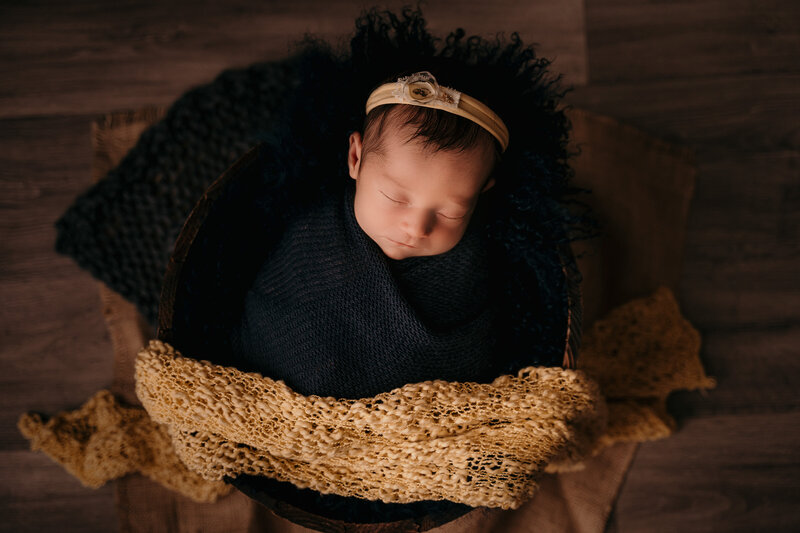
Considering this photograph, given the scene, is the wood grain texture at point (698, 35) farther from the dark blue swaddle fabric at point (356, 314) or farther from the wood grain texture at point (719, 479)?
the wood grain texture at point (719, 479)

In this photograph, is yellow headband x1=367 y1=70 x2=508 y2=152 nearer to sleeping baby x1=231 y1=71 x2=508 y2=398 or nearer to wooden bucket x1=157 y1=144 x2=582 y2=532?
sleeping baby x1=231 y1=71 x2=508 y2=398

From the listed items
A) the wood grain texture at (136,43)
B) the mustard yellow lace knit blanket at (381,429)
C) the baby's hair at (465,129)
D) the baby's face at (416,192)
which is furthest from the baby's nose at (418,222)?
the wood grain texture at (136,43)

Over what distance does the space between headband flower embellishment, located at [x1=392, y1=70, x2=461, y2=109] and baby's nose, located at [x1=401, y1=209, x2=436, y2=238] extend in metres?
0.16

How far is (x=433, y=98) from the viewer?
790 mm

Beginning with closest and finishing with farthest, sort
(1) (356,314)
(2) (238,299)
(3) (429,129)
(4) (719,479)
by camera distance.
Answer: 1. (3) (429,129)
2. (1) (356,314)
3. (2) (238,299)
4. (4) (719,479)

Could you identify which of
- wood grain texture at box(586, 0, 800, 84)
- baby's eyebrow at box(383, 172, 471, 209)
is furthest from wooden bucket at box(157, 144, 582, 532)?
wood grain texture at box(586, 0, 800, 84)

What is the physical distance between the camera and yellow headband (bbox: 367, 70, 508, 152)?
791 millimetres

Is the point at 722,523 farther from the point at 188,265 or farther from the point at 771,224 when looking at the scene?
the point at 188,265

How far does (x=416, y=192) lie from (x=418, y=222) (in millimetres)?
46

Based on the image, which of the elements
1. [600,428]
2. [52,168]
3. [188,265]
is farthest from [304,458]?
[52,168]

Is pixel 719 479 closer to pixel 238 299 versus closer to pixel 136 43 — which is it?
pixel 238 299

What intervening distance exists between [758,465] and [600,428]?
0.50 meters

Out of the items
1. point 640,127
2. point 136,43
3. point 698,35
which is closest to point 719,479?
point 640,127

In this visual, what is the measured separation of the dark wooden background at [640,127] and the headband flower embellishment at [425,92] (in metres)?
0.57
